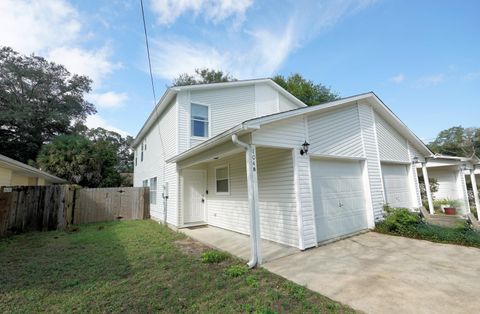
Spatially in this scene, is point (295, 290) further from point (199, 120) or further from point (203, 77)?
point (203, 77)

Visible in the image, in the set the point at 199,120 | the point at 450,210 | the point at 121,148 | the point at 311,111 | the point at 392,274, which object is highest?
the point at 121,148

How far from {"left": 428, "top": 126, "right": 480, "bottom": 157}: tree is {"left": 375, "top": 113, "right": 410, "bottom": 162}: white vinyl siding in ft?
124

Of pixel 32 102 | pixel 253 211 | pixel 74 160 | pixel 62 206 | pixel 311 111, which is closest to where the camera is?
pixel 253 211

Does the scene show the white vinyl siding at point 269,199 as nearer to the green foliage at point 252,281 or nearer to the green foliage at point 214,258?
the green foliage at point 214,258

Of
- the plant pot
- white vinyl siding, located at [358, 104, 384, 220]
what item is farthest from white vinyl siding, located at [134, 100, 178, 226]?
the plant pot

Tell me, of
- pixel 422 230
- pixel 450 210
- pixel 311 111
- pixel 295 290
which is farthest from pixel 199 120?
pixel 450 210

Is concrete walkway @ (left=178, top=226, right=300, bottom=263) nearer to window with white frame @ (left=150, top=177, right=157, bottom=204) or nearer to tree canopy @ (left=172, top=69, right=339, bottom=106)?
window with white frame @ (left=150, top=177, right=157, bottom=204)

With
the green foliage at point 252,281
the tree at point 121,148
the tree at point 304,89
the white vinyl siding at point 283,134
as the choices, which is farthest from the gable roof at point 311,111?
the tree at point 121,148

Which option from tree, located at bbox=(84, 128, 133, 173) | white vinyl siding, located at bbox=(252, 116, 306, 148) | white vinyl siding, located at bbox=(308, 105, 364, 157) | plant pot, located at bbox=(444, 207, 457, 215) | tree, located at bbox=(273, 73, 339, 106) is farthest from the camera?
tree, located at bbox=(84, 128, 133, 173)

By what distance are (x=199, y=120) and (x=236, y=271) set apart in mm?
6705

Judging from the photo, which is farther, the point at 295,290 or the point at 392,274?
the point at 392,274

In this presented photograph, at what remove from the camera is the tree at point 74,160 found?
15.4 meters

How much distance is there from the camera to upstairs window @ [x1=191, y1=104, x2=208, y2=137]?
9.30 meters

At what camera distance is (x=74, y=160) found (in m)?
15.8
